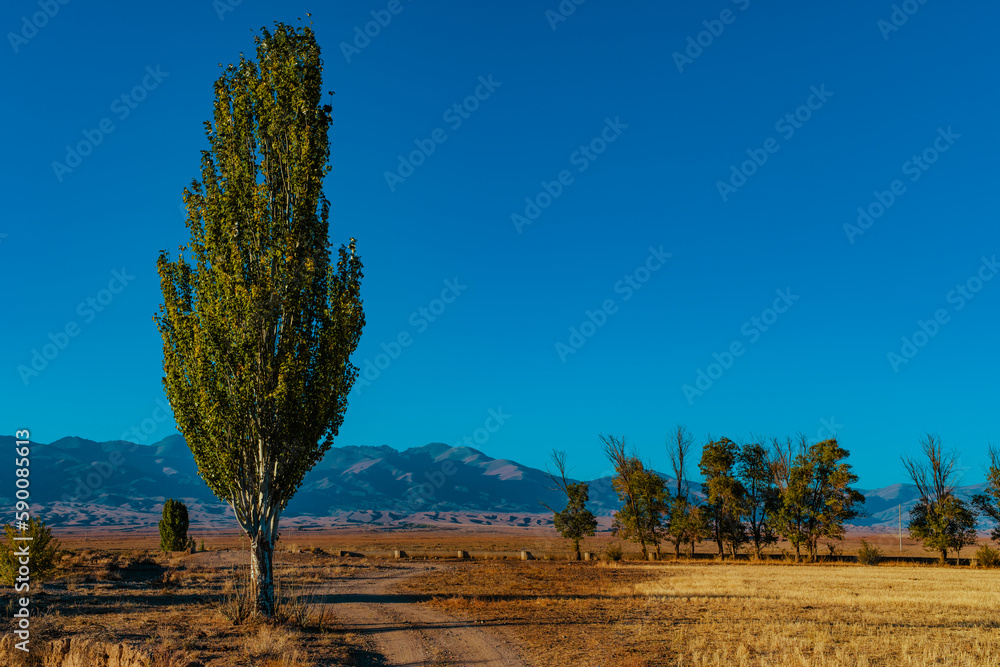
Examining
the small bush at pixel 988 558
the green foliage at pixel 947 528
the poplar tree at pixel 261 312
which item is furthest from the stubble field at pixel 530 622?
the green foliage at pixel 947 528

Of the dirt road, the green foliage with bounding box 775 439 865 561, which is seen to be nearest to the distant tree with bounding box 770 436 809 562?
the green foliage with bounding box 775 439 865 561

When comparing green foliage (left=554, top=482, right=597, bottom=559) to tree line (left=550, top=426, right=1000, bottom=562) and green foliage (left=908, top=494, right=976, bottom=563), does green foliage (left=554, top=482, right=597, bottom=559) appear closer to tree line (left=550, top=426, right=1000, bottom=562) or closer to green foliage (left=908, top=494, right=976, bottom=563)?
tree line (left=550, top=426, right=1000, bottom=562)

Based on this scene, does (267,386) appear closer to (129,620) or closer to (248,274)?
(248,274)

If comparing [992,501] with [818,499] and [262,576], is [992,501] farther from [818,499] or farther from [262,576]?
[262,576]

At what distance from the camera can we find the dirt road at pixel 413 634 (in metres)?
14.8

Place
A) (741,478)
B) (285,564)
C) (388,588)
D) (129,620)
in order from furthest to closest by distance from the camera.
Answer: (741,478) < (285,564) < (388,588) < (129,620)

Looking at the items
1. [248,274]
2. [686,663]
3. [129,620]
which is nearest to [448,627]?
[686,663]

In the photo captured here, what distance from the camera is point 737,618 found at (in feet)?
66.9

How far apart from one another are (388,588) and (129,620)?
1364cm

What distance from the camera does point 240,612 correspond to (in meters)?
17.9

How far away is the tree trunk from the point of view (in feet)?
59.9

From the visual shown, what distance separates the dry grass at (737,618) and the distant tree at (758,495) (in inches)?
930

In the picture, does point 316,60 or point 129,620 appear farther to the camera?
point 316,60

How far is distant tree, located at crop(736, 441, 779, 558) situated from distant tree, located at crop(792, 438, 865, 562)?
3172 millimetres
